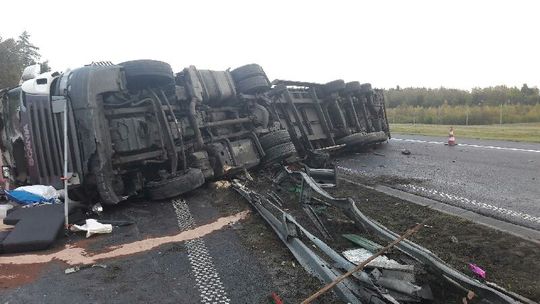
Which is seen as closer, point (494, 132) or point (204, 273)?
point (204, 273)

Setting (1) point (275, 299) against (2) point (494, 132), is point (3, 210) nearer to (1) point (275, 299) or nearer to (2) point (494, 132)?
(1) point (275, 299)

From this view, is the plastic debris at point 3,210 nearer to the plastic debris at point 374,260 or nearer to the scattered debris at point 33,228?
the scattered debris at point 33,228

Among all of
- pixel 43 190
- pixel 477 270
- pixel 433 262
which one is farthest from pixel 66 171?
pixel 477 270

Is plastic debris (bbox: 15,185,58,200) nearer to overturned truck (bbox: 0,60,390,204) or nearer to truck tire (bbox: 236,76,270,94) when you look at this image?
overturned truck (bbox: 0,60,390,204)

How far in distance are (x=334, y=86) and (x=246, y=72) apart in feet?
8.76

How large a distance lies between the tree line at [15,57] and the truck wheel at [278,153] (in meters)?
31.7

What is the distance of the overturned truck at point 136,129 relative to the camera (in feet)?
17.7

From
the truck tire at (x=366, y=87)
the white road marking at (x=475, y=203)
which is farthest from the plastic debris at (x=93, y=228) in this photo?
the truck tire at (x=366, y=87)

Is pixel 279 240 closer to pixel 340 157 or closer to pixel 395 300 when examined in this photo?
pixel 395 300

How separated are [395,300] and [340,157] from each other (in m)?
7.52

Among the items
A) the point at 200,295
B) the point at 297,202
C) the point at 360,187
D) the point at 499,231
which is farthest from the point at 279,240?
the point at 360,187

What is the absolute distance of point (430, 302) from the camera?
255 centimetres

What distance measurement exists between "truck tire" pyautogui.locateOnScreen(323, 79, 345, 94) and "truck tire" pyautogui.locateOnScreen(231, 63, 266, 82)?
7.69 feet

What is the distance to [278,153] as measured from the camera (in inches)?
281
